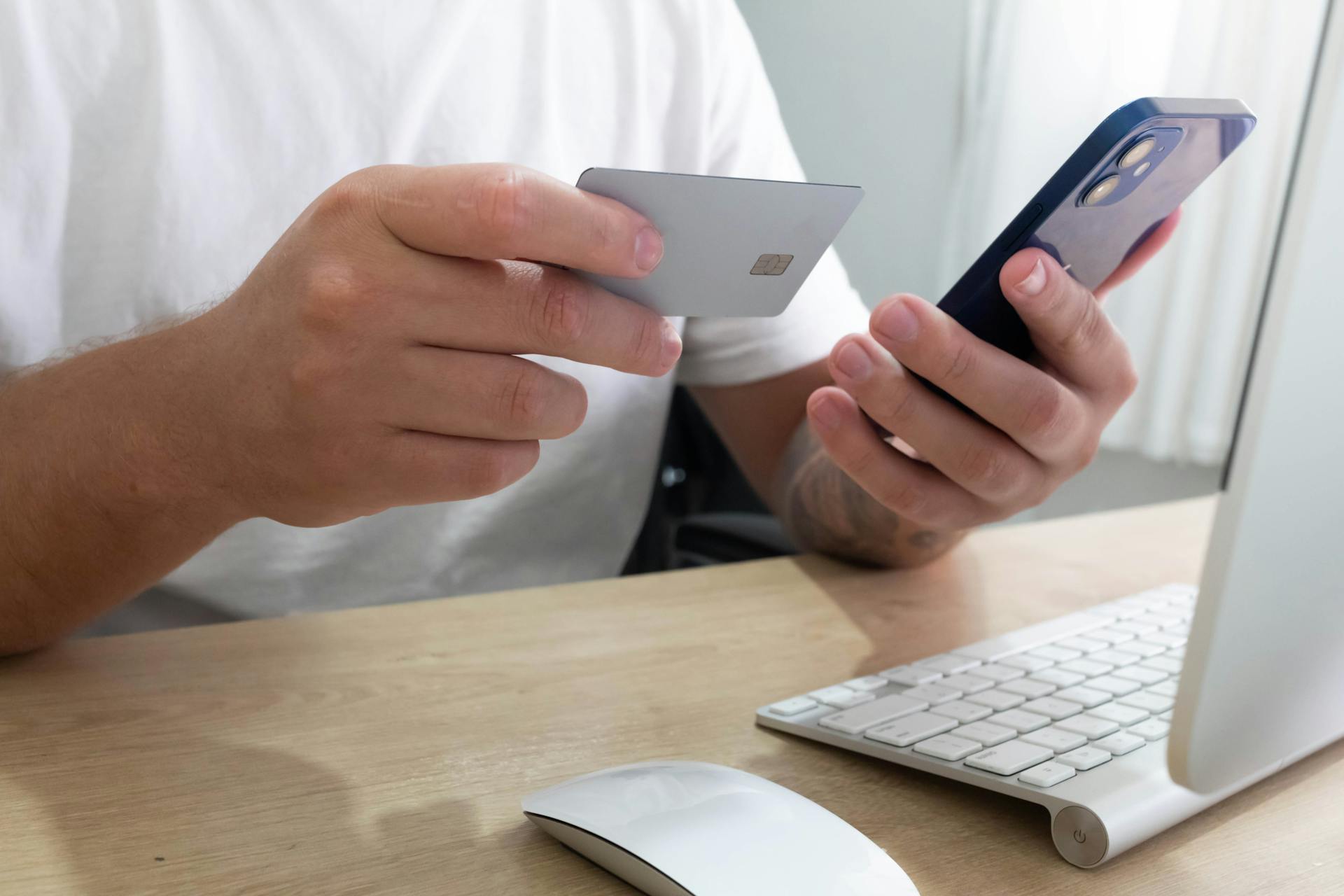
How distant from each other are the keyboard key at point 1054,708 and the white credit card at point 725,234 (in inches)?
10.0

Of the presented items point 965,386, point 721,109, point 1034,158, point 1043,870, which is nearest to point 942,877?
point 1043,870

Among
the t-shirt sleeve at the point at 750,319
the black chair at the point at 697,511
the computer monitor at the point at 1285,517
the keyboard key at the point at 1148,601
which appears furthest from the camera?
the black chair at the point at 697,511

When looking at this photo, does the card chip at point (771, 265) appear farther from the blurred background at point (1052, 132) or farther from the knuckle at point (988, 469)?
the blurred background at point (1052, 132)

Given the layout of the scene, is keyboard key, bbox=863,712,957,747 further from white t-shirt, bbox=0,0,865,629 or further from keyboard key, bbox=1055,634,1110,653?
white t-shirt, bbox=0,0,865,629

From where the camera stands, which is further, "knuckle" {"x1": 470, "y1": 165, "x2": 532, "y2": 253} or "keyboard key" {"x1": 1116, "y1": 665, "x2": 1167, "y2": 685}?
"keyboard key" {"x1": 1116, "y1": 665, "x2": 1167, "y2": 685}

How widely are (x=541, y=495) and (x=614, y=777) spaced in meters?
0.60

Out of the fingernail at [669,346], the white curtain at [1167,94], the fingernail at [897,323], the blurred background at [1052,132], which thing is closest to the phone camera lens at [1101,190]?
the fingernail at [897,323]

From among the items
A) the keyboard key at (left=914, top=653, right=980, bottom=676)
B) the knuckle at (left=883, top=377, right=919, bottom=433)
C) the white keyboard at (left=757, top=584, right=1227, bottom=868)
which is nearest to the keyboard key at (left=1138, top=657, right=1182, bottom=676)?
the white keyboard at (left=757, top=584, right=1227, bottom=868)

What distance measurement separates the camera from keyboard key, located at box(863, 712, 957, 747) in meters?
0.47

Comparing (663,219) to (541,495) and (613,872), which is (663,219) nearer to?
(613,872)

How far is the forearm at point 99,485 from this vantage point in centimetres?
52

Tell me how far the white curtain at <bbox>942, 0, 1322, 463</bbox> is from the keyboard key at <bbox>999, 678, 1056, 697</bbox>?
1.35 m

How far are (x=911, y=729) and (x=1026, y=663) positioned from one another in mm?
150

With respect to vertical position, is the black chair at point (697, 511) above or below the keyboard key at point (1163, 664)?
below
